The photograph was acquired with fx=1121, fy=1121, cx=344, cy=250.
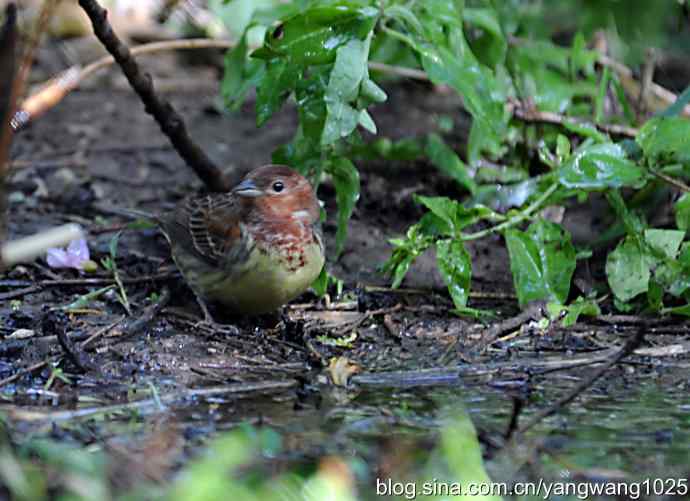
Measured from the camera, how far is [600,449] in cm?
331

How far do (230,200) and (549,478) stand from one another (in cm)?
258

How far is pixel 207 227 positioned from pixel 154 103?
0.70m

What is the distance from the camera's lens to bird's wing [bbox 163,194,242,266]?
4.96m

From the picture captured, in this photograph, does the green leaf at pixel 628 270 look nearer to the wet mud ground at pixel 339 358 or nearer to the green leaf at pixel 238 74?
the wet mud ground at pixel 339 358

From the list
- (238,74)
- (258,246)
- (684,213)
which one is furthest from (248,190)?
(684,213)

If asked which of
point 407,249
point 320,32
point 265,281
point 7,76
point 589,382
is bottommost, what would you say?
point 589,382

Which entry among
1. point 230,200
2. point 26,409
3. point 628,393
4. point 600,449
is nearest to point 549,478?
point 600,449

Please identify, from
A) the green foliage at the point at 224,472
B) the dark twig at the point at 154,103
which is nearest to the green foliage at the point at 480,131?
the dark twig at the point at 154,103

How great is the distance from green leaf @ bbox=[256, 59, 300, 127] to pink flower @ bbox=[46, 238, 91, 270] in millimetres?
1177

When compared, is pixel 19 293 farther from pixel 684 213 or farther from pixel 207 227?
pixel 684 213

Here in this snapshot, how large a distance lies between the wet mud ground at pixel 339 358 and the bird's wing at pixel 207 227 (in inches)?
9.3

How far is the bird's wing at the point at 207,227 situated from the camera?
16.3 feet

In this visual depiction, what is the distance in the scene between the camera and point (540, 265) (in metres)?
4.76

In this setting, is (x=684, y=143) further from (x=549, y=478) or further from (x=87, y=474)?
(x=87, y=474)
